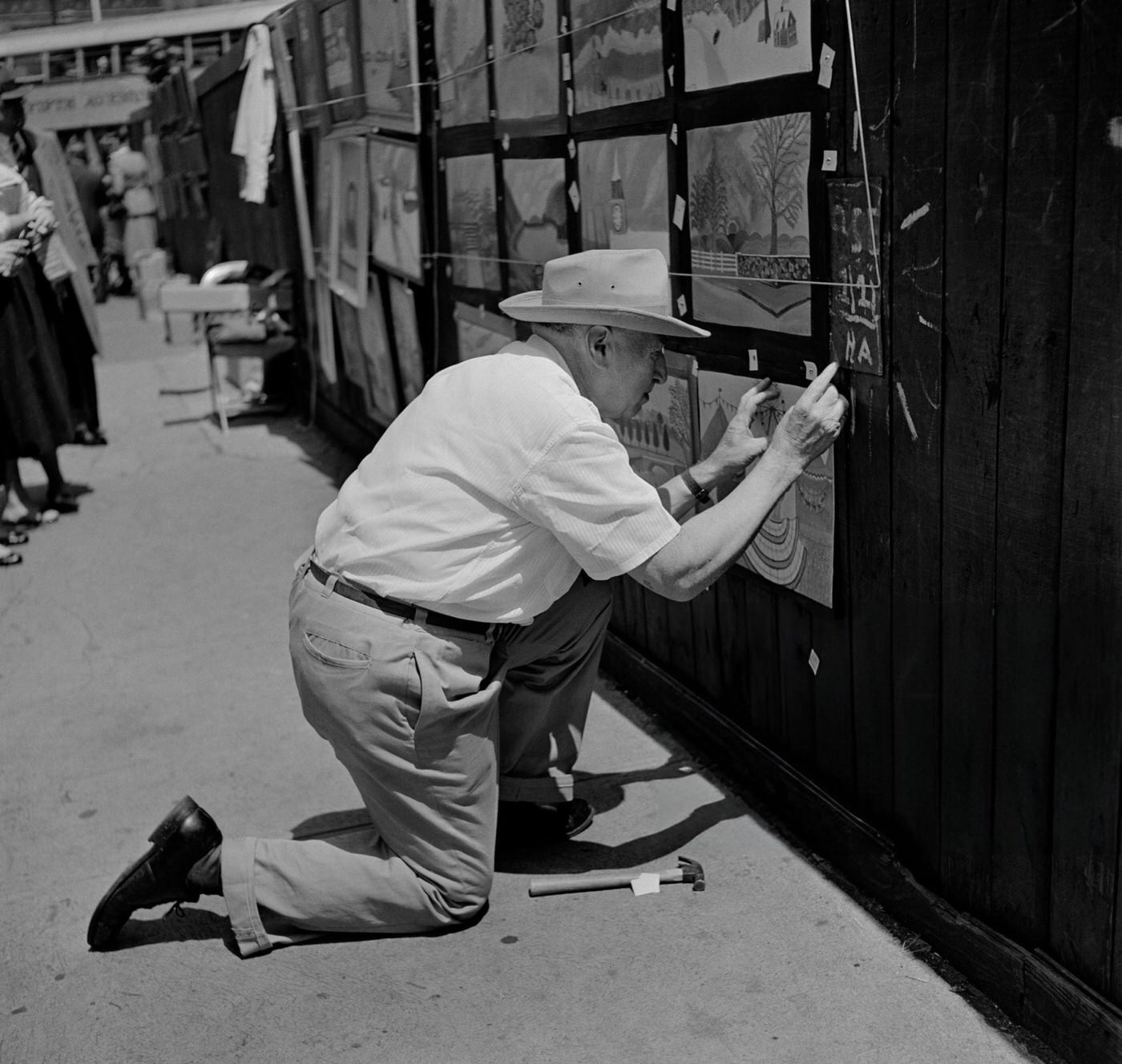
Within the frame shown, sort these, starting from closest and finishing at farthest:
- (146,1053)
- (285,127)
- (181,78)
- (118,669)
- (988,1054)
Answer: (988,1054) → (146,1053) → (118,669) → (285,127) → (181,78)

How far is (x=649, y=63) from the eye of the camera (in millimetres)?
3695

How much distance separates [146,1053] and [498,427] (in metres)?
1.44

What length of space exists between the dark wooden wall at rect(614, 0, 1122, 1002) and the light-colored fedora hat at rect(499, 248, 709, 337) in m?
0.45

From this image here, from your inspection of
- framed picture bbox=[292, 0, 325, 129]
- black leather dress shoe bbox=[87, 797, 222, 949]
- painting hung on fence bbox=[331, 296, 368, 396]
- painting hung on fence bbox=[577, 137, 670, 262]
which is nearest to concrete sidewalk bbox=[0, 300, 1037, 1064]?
black leather dress shoe bbox=[87, 797, 222, 949]

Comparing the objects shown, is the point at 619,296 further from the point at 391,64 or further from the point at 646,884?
the point at 391,64

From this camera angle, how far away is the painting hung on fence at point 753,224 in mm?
3125

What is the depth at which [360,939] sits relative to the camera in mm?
3195

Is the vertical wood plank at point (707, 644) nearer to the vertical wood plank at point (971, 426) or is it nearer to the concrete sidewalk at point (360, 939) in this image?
the concrete sidewalk at point (360, 939)

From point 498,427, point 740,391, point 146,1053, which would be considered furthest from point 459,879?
point 740,391

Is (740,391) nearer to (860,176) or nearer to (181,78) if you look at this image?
(860,176)

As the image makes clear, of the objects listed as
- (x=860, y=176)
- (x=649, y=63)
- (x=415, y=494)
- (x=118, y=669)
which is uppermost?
(x=649, y=63)

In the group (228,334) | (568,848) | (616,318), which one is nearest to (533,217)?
(616,318)

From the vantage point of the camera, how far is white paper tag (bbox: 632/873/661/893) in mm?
3314

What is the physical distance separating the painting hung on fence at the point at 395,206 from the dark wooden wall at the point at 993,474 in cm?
334
